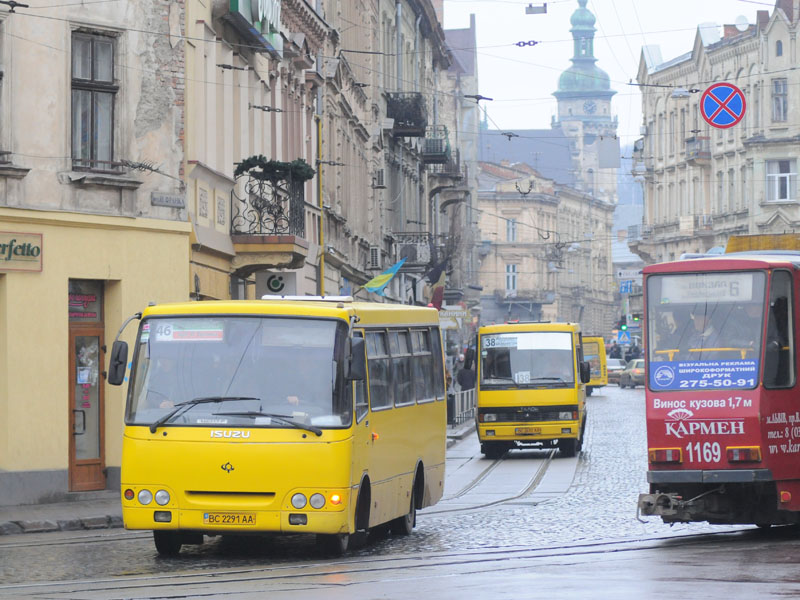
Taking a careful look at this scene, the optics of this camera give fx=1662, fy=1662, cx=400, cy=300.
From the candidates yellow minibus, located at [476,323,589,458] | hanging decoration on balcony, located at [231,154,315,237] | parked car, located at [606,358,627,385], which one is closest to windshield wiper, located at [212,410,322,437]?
hanging decoration on balcony, located at [231,154,315,237]

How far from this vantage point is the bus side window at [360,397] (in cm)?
1446

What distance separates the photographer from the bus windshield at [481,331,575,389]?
104 feet

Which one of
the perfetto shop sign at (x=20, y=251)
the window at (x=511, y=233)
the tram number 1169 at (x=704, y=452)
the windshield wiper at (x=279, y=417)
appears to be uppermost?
the window at (x=511, y=233)

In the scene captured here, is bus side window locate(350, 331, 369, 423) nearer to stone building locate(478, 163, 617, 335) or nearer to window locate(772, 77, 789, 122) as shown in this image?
window locate(772, 77, 789, 122)

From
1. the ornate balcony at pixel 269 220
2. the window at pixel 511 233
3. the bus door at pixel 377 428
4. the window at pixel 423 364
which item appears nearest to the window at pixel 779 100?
the window at pixel 511 233

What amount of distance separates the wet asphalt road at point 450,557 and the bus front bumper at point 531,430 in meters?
9.18

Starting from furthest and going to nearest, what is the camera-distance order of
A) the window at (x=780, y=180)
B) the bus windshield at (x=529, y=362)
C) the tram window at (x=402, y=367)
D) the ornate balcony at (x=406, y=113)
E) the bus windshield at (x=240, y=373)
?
1. the window at (x=780, y=180)
2. the ornate balcony at (x=406, y=113)
3. the bus windshield at (x=529, y=362)
4. the tram window at (x=402, y=367)
5. the bus windshield at (x=240, y=373)

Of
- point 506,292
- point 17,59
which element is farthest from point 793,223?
point 17,59

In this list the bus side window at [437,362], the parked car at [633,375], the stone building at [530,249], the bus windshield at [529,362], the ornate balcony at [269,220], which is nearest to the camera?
the bus side window at [437,362]

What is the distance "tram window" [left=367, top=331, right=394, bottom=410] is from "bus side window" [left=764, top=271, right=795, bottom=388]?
3.55 metres

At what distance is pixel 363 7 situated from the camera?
157ft

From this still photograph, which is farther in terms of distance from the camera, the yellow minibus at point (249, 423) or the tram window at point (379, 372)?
the tram window at point (379, 372)

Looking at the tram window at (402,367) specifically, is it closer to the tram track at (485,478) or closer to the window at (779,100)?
the tram track at (485,478)

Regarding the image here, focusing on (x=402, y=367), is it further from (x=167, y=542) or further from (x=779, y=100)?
(x=779, y=100)
